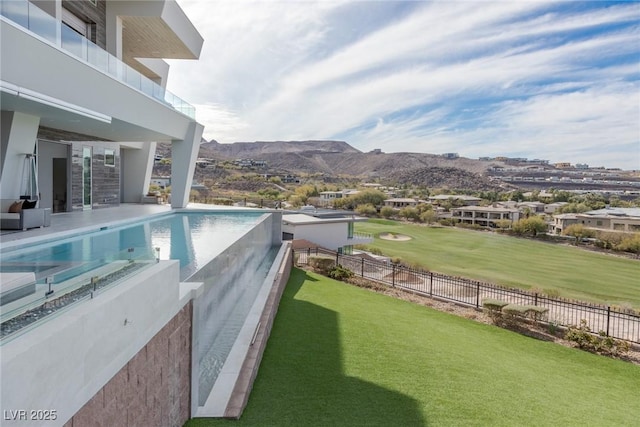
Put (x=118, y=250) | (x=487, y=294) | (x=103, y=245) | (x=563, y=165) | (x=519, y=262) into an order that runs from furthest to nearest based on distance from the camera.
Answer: (x=563, y=165), (x=519, y=262), (x=487, y=294), (x=103, y=245), (x=118, y=250)

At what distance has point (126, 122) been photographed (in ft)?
43.6

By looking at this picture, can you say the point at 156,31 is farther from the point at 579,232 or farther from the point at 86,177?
the point at 579,232

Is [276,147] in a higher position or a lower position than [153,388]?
higher

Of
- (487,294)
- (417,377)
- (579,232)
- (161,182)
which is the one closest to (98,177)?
(417,377)

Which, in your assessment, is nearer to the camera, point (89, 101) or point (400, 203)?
point (89, 101)

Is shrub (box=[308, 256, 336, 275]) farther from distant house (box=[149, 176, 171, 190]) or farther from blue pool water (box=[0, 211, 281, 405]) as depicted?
distant house (box=[149, 176, 171, 190])

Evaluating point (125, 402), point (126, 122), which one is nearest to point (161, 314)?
point (125, 402)

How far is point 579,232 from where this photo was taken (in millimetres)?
54625

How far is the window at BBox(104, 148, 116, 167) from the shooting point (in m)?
19.9

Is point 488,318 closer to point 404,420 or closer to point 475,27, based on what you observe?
point 404,420

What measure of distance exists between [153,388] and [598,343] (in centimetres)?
1163

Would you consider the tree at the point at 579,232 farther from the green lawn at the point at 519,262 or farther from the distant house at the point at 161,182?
the distant house at the point at 161,182

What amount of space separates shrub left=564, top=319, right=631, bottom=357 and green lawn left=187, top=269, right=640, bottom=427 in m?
0.46

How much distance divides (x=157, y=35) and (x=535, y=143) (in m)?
129
